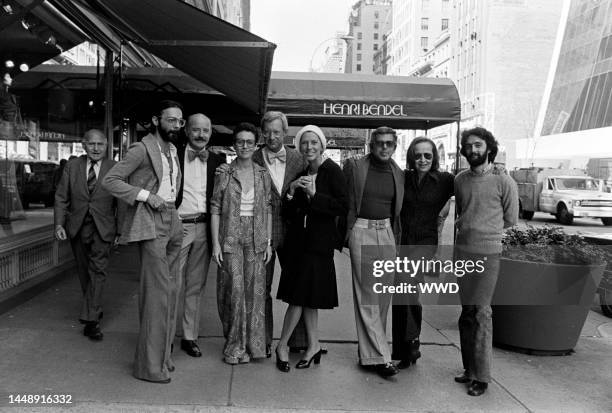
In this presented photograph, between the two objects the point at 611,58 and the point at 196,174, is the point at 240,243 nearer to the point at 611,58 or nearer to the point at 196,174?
the point at 196,174

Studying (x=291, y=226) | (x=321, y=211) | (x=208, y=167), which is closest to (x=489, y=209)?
(x=321, y=211)

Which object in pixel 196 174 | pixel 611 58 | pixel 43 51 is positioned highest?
pixel 611 58

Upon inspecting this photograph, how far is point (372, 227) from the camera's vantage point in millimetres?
4488

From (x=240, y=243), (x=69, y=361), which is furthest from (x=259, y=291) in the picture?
(x=69, y=361)

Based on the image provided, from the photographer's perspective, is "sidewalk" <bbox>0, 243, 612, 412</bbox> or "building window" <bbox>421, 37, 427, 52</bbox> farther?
"building window" <bbox>421, 37, 427, 52</bbox>

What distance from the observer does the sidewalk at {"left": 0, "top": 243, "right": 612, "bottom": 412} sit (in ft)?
12.8

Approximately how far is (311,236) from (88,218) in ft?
7.00

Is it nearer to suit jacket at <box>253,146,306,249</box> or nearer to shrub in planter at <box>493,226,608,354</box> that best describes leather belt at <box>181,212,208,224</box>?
suit jacket at <box>253,146,306,249</box>

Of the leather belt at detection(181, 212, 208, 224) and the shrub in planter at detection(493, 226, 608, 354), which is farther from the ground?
the leather belt at detection(181, 212, 208, 224)

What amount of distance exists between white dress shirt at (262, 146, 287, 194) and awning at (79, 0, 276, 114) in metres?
1.16

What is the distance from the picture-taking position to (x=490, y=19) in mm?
66250

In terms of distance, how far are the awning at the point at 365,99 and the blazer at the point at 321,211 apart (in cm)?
478

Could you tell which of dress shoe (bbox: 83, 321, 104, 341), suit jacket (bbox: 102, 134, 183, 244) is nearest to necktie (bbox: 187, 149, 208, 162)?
suit jacket (bbox: 102, 134, 183, 244)

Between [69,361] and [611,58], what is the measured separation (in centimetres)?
5359
